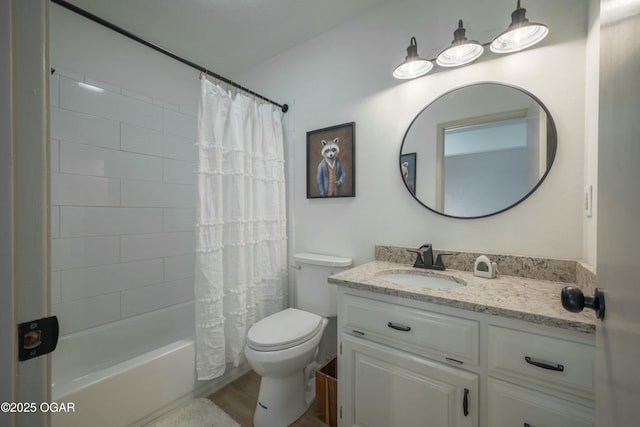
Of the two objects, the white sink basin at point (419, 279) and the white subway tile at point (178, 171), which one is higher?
the white subway tile at point (178, 171)

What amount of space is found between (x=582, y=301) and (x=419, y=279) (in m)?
0.82

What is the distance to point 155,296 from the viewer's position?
76.2 inches

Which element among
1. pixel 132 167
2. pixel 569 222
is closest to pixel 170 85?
pixel 132 167

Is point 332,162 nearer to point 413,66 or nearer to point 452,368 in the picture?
point 413,66

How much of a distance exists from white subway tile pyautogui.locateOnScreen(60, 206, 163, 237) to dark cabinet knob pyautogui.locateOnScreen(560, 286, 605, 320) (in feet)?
7.61

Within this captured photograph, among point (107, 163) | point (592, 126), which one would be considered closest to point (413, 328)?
point (592, 126)

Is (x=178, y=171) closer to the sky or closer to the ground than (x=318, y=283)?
closer to the sky

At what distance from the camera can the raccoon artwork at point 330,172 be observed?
1.79 meters

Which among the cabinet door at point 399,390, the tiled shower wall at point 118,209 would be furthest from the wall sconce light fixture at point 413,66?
the tiled shower wall at point 118,209

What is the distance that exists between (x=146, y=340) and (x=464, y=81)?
9.02 ft

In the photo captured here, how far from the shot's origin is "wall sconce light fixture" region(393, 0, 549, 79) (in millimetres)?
1097

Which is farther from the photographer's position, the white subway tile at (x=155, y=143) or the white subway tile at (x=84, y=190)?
the white subway tile at (x=155, y=143)

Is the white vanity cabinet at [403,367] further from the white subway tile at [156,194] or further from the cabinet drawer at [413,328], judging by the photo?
the white subway tile at [156,194]

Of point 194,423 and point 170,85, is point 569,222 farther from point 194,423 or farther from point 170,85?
point 170,85
